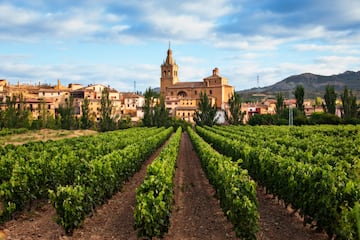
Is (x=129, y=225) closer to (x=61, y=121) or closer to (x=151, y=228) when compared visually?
(x=151, y=228)

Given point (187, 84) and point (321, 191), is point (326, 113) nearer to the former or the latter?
point (321, 191)

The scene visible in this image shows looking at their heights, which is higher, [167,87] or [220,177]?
[167,87]

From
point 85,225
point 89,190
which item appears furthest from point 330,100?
point 85,225

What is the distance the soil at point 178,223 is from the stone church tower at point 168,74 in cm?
12682

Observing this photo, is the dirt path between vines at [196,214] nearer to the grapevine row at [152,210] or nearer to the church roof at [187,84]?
the grapevine row at [152,210]

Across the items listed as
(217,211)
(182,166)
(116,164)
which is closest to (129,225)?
(217,211)

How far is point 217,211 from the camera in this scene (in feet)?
39.1

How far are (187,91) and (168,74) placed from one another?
16585 mm

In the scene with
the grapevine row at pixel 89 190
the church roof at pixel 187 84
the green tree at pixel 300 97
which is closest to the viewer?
the grapevine row at pixel 89 190

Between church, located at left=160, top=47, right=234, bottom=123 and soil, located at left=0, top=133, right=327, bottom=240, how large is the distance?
3544 inches

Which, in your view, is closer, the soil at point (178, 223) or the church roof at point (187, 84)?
the soil at point (178, 223)

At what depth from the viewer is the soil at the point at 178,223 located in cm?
938

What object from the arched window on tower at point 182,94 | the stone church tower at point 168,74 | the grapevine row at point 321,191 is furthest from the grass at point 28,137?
the stone church tower at point 168,74

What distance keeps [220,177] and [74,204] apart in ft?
15.7
